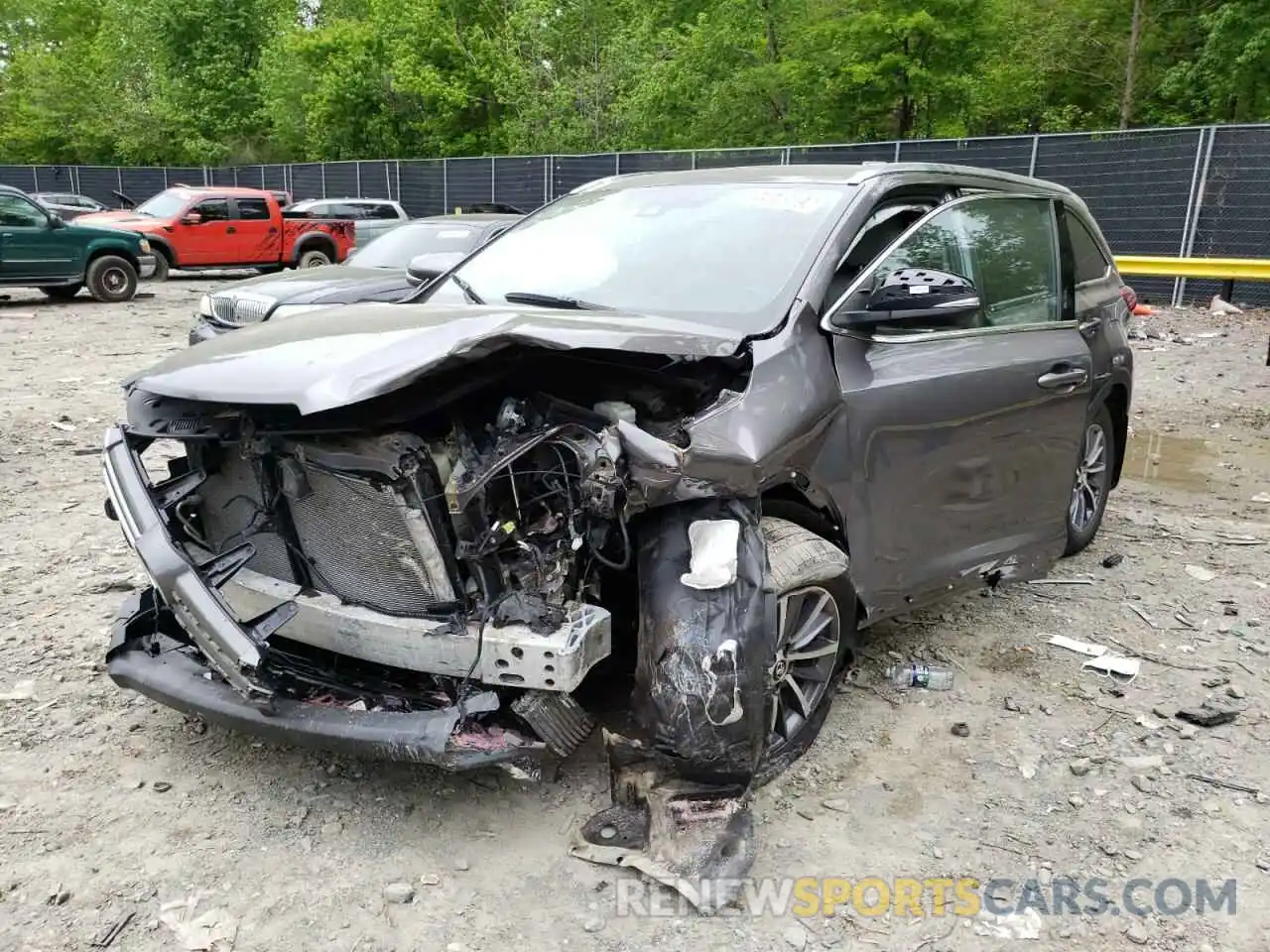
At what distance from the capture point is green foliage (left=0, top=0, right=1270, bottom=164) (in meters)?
22.1

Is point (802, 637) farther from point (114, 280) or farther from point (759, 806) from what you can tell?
point (114, 280)

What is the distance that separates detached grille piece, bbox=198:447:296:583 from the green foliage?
71.6 ft

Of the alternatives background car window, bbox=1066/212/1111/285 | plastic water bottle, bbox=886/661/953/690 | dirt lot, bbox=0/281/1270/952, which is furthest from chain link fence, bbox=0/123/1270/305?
plastic water bottle, bbox=886/661/953/690

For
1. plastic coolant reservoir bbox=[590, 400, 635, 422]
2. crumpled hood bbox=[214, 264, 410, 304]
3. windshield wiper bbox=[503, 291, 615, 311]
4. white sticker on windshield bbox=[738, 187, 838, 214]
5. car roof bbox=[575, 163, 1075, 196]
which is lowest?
crumpled hood bbox=[214, 264, 410, 304]

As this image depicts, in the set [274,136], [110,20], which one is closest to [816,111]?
[274,136]

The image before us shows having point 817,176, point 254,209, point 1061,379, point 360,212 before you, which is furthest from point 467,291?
point 360,212

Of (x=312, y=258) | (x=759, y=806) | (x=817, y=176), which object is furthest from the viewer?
(x=312, y=258)

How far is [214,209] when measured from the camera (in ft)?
59.9

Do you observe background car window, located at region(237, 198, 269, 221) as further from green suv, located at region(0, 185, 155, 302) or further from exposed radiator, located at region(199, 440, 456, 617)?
exposed radiator, located at region(199, 440, 456, 617)

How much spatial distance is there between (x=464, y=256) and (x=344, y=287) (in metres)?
4.57

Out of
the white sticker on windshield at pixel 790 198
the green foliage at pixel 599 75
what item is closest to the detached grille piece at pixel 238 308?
the white sticker on windshield at pixel 790 198

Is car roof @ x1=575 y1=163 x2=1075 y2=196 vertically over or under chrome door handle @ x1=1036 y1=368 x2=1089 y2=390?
over

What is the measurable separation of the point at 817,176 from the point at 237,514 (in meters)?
2.40

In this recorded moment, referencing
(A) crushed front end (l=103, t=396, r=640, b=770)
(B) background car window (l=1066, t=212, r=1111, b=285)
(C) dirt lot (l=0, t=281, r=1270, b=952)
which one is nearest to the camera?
(C) dirt lot (l=0, t=281, r=1270, b=952)
